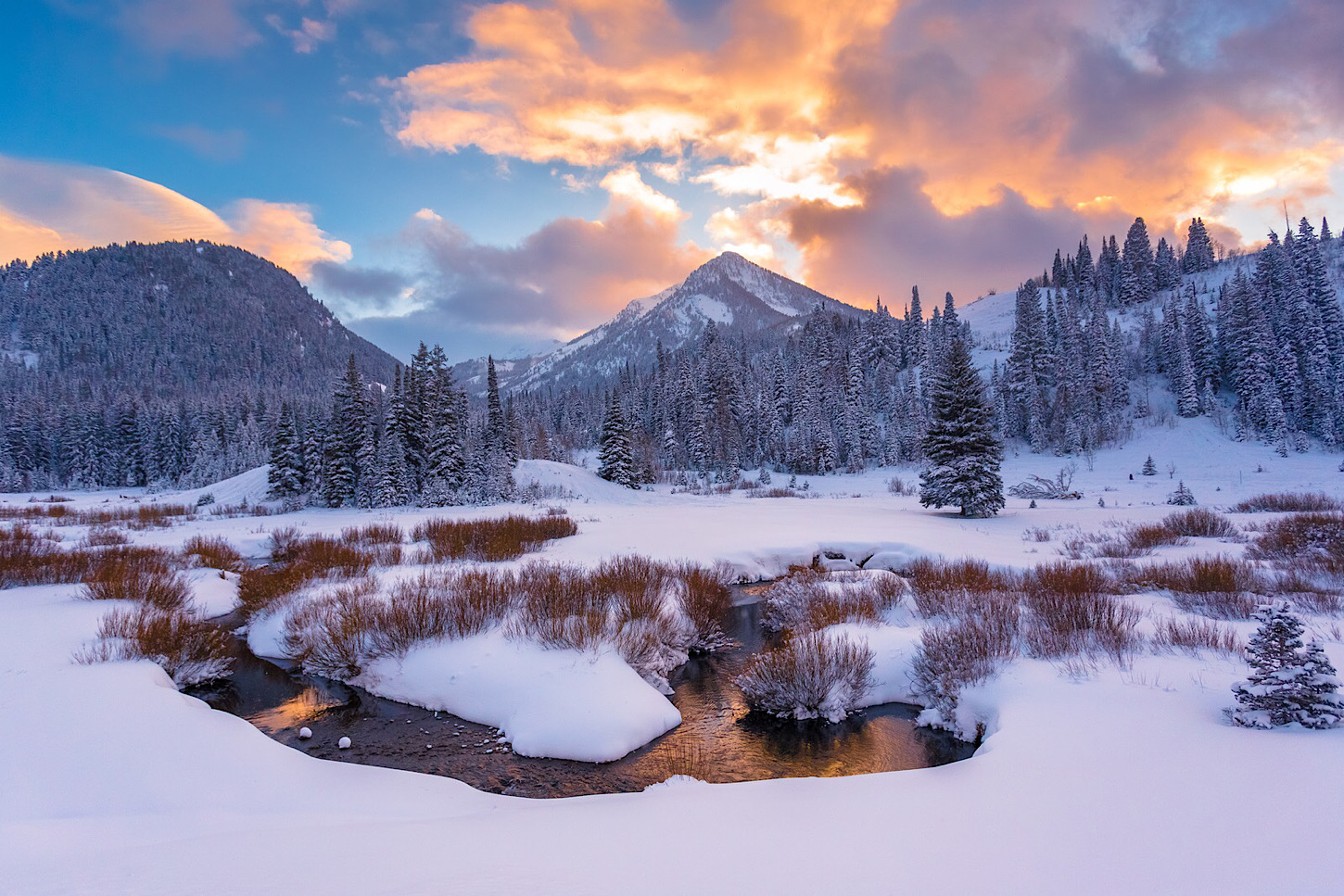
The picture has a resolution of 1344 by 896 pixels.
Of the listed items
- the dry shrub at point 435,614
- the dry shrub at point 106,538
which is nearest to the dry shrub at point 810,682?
the dry shrub at point 435,614

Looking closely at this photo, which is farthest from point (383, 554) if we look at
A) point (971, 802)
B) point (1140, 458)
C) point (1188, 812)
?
point (1140, 458)

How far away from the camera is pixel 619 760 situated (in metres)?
6.88

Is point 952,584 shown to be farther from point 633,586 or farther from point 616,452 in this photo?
point 616,452

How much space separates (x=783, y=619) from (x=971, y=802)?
25.5 feet

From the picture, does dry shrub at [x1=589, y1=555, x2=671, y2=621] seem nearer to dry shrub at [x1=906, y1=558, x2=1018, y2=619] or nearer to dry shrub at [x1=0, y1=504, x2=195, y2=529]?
dry shrub at [x1=906, y1=558, x2=1018, y2=619]

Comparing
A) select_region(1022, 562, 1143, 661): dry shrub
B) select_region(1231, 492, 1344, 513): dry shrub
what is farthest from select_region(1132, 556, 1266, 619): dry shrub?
select_region(1231, 492, 1344, 513): dry shrub

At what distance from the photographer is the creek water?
21.4 feet

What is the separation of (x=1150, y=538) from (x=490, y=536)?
21241 millimetres

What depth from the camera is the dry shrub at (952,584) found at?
10.8 meters

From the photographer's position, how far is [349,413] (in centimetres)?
4025

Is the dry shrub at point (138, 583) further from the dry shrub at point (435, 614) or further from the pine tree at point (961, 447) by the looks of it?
the pine tree at point (961, 447)

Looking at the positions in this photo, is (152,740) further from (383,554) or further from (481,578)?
(383,554)

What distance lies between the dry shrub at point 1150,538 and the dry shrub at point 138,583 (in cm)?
2325

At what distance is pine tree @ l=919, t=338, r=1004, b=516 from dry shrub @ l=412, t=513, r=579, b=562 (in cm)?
1832
